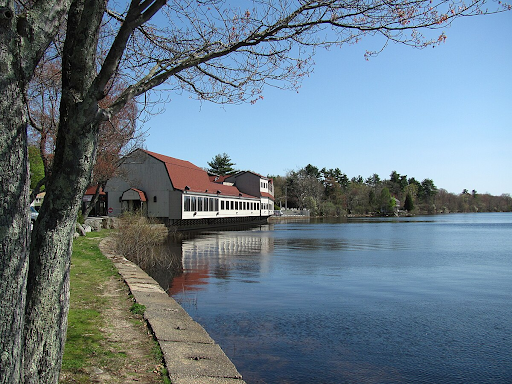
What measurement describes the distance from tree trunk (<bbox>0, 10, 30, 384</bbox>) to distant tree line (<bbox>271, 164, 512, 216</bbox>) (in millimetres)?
89508

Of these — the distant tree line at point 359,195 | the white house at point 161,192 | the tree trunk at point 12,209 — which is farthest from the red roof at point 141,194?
the distant tree line at point 359,195

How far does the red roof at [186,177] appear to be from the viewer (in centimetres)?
3950

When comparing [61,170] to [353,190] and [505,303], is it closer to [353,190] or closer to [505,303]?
[505,303]

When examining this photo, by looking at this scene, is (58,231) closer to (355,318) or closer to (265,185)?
(355,318)

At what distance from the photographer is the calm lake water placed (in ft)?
22.6

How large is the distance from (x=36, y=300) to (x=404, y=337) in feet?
22.7

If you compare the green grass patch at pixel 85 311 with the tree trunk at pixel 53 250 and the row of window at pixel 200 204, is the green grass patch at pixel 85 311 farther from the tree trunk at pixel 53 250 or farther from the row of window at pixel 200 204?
the row of window at pixel 200 204

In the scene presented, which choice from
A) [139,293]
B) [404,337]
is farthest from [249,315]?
[404,337]

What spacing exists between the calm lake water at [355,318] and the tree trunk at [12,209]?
13.0ft

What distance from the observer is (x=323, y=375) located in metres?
6.59

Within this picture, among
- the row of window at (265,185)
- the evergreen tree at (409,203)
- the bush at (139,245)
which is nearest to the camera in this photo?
the bush at (139,245)

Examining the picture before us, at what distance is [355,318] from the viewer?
969 centimetres

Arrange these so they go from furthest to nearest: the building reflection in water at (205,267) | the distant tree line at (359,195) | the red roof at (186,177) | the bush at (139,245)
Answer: the distant tree line at (359,195)
the red roof at (186,177)
the bush at (139,245)
the building reflection in water at (205,267)

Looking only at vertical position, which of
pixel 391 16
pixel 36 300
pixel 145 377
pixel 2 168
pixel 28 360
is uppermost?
pixel 391 16
